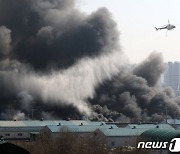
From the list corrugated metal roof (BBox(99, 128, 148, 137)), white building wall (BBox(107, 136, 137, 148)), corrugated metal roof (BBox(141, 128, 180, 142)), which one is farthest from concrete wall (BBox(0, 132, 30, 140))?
corrugated metal roof (BBox(141, 128, 180, 142))

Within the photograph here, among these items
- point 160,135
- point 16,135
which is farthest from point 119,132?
point 16,135

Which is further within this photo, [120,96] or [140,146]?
[120,96]

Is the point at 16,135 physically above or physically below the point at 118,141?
above

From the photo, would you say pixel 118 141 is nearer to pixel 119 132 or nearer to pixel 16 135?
pixel 119 132

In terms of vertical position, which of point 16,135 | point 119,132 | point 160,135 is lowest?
point 160,135

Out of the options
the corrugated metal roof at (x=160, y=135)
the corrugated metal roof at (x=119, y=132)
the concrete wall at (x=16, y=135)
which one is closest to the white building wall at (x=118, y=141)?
the corrugated metal roof at (x=119, y=132)

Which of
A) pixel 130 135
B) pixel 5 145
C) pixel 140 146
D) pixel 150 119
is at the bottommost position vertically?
pixel 5 145

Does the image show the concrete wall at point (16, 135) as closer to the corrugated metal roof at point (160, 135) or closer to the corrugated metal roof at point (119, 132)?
the corrugated metal roof at point (119, 132)

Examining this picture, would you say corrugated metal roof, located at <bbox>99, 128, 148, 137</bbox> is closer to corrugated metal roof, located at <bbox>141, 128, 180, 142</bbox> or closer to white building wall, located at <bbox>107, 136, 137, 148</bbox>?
white building wall, located at <bbox>107, 136, 137, 148</bbox>

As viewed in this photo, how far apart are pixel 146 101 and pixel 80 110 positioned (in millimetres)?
10063

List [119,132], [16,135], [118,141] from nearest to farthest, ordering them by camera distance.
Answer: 1. [118,141]
2. [119,132]
3. [16,135]

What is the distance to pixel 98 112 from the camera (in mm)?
64625

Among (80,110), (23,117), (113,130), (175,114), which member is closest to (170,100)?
(175,114)

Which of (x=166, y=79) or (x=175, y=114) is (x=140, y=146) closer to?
(x=175, y=114)
